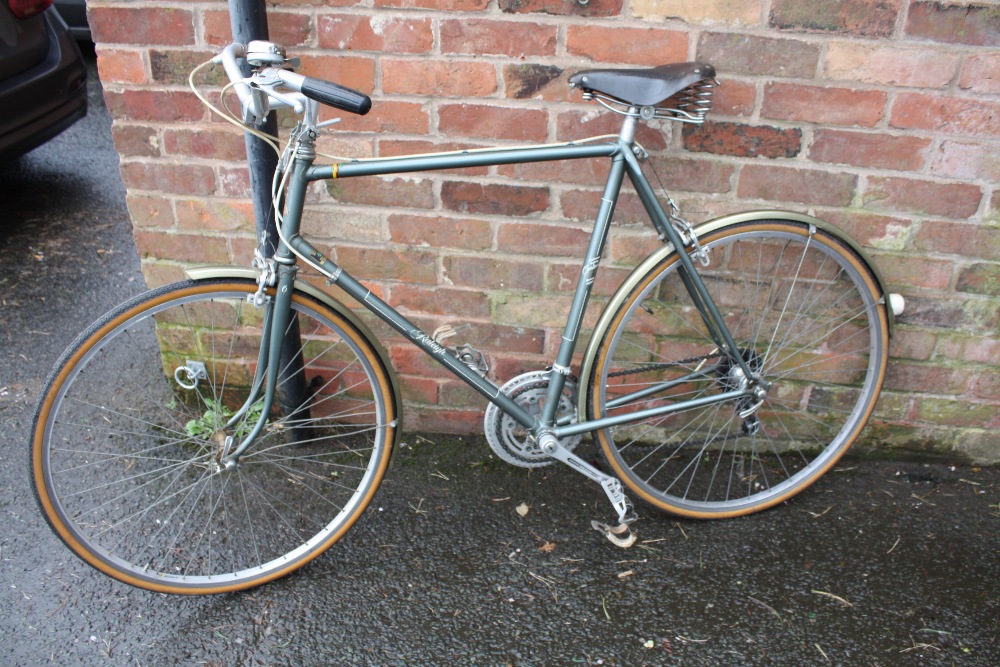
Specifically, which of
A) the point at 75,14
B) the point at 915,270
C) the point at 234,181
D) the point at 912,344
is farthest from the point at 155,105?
the point at 75,14

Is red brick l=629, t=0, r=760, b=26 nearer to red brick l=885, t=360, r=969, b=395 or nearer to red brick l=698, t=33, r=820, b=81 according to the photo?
red brick l=698, t=33, r=820, b=81

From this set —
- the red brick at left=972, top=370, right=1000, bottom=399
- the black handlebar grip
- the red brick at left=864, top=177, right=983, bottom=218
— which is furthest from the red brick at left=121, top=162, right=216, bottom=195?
the red brick at left=972, top=370, right=1000, bottom=399

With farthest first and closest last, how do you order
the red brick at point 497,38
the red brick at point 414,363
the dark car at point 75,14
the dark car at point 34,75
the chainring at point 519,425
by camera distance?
the dark car at point 75,14, the dark car at point 34,75, the red brick at point 414,363, the chainring at point 519,425, the red brick at point 497,38

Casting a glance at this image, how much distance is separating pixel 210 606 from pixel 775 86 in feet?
6.83

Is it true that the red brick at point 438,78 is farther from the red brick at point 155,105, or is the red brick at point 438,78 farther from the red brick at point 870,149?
the red brick at point 870,149

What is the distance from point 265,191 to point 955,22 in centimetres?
190

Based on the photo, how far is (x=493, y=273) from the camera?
95.1 inches

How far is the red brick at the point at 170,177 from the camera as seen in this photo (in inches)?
92.0

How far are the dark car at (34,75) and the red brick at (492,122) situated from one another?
8.84 feet

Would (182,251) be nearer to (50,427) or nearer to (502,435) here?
(50,427)

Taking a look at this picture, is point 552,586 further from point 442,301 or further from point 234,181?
point 234,181

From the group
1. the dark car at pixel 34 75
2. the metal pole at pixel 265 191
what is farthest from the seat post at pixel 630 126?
the dark car at pixel 34 75

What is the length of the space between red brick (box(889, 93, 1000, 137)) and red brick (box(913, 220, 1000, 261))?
270 millimetres

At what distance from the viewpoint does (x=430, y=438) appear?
271 cm
